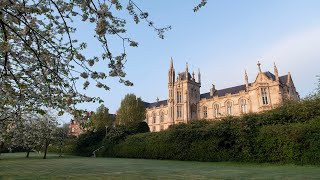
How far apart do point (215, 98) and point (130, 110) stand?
2294 centimetres

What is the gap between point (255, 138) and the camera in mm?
19031

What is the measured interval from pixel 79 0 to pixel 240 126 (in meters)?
17.4

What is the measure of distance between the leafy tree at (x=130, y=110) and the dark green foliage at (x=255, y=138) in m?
36.2

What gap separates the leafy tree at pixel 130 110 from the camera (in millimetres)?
61406

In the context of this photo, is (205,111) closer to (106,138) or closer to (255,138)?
(106,138)

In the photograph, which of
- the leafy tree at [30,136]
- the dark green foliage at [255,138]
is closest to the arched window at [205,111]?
the dark green foliage at [255,138]

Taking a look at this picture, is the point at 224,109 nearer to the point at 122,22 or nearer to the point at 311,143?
the point at 311,143

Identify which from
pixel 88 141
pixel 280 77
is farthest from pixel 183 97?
pixel 88 141

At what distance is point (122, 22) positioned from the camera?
4727 millimetres

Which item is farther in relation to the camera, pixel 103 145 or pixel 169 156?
pixel 103 145

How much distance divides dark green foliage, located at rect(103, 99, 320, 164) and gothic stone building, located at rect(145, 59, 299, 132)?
34.7 metres

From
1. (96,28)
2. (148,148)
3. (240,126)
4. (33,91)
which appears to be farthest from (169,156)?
(96,28)

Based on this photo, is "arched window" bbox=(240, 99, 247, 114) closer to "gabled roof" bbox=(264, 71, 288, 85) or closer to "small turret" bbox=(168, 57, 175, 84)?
"gabled roof" bbox=(264, 71, 288, 85)

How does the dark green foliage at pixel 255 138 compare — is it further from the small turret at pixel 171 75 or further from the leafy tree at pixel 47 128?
the small turret at pixel 171 75
